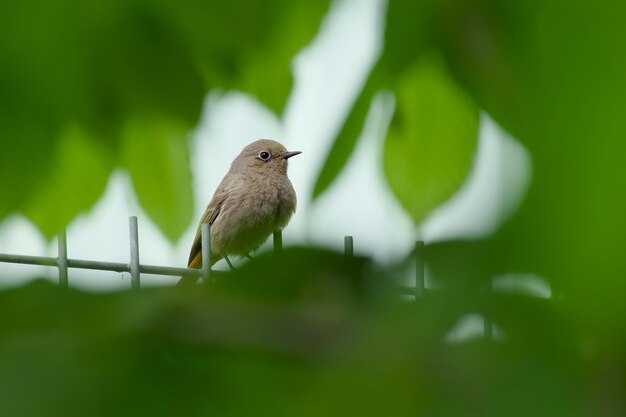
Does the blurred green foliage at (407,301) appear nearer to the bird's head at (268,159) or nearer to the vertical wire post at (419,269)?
the vertical wire post at (419,269)

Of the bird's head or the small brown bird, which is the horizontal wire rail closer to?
the small brown bird

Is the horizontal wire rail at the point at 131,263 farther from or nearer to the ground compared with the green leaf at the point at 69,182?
nearer to the ground

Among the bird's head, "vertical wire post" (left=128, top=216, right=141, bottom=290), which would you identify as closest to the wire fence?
"vertical wire post" (left=128, top=216, right=141, bottom=290)

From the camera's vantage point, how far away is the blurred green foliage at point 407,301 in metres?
0.34

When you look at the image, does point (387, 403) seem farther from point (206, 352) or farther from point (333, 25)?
point (333, 25)

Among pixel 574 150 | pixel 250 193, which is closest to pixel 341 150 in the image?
pixel 574 150

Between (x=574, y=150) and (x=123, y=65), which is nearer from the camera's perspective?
(x=574, y=150)

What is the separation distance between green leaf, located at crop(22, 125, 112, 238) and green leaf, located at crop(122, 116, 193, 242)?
0.7 inches

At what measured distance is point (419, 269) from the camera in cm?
41

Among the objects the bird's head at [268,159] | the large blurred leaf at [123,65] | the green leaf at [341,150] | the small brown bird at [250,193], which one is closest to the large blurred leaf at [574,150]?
the green leaf at [341,150]

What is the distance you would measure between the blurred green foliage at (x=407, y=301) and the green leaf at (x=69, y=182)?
12 mm

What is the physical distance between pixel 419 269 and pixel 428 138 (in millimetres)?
158

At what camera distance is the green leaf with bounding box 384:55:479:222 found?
0.50 meters

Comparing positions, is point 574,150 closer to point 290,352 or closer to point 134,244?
point 290,352
